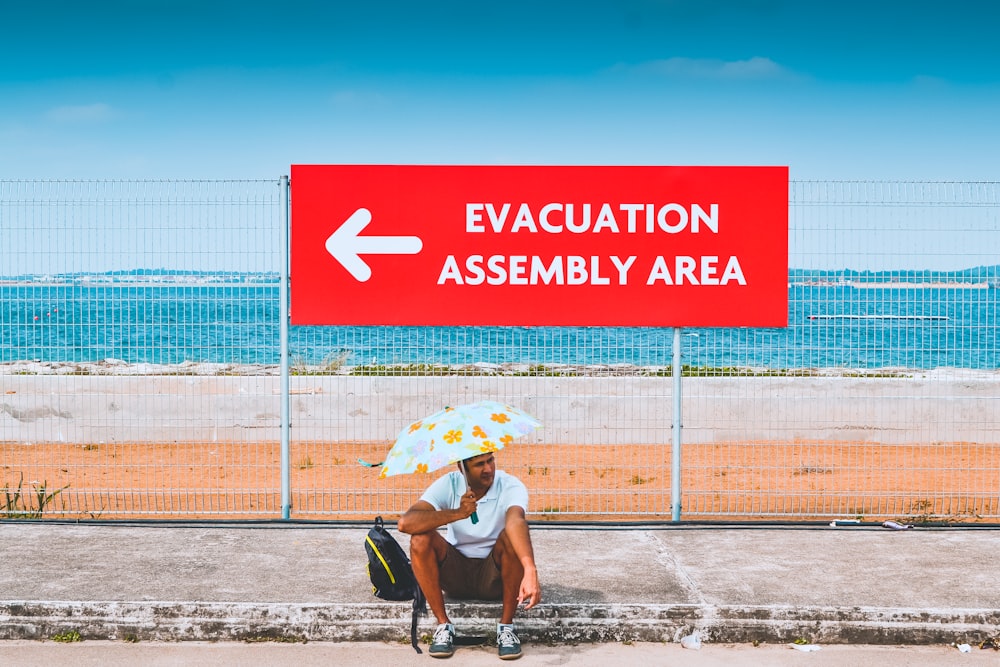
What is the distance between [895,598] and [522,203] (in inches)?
150

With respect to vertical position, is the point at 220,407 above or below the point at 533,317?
below

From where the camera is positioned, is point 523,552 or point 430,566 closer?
point 523,552

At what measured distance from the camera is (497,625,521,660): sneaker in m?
4.88

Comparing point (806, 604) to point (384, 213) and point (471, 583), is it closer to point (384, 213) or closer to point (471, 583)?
point (471, 583)

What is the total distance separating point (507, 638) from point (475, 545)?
0.51 meters

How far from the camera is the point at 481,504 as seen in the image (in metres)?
5.05

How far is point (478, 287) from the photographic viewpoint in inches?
293

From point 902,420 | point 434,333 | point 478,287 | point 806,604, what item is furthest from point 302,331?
point 902,420

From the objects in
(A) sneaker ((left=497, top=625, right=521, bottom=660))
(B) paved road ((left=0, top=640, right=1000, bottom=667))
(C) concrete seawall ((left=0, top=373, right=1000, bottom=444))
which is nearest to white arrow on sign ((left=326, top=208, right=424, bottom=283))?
(B) paved road ((left=0, top=640, right=1000, bottom=667))

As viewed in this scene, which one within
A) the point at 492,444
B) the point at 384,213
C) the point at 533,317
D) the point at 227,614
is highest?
the point at 384,213

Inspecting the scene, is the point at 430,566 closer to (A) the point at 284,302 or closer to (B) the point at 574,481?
(A) the point at 284,302

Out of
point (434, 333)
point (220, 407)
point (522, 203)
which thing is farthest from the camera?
point (220, 407)

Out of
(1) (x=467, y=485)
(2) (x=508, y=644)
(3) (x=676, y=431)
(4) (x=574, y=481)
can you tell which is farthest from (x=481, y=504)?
(4) (x=574, y=481)

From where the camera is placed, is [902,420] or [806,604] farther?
[902,420]
